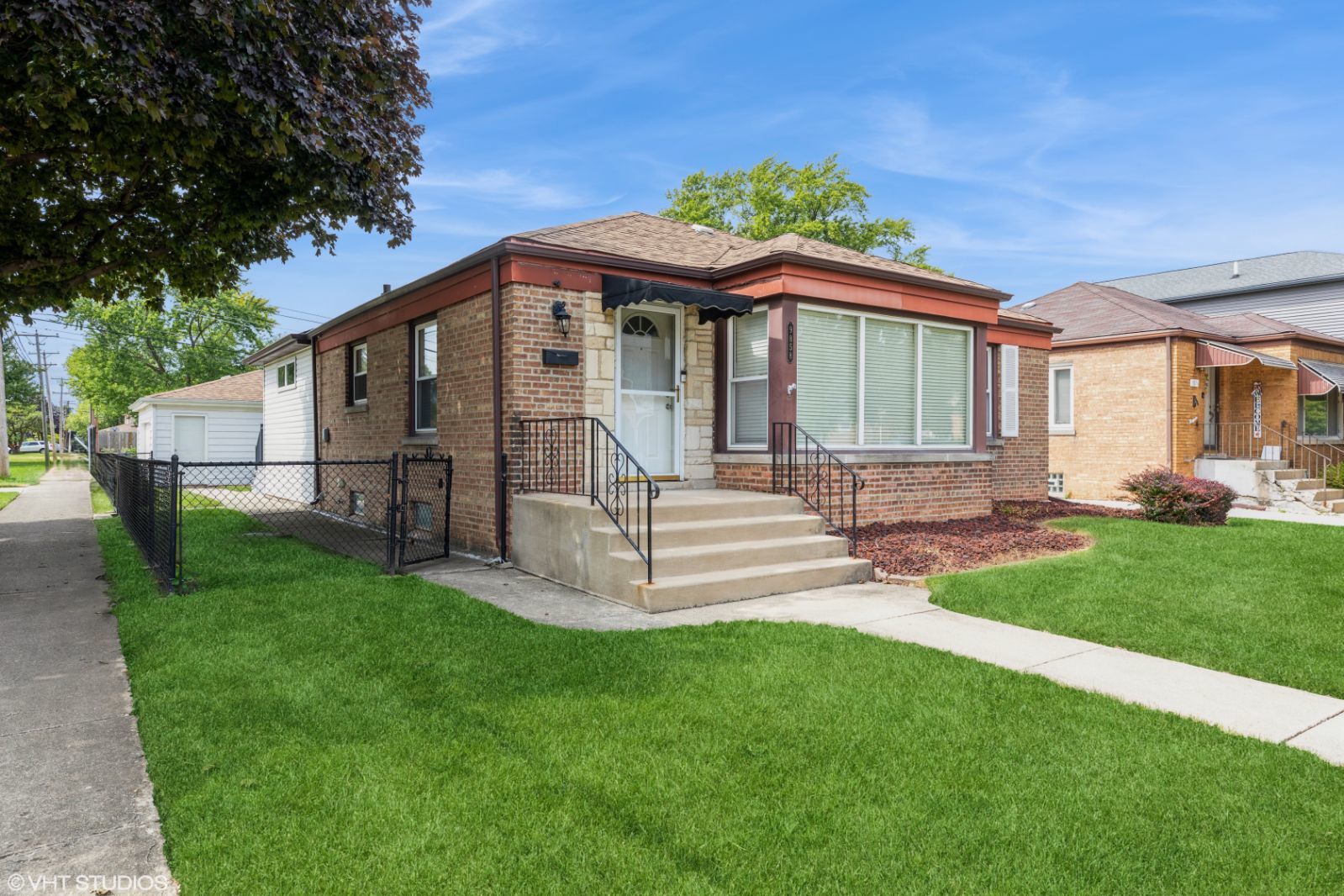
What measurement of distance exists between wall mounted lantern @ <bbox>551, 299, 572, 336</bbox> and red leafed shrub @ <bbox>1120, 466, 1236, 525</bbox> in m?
8.76

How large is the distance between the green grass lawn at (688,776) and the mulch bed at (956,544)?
304cm

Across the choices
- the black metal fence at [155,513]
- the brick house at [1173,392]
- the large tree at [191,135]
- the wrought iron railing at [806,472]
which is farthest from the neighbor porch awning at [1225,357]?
the black metal fence at [155,513]

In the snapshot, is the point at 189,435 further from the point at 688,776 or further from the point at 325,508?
the point at 688,776

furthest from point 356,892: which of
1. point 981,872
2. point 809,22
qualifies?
point 809,22

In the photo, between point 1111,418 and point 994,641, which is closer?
point 994,641

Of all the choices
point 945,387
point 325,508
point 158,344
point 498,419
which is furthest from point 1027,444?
point 158,344

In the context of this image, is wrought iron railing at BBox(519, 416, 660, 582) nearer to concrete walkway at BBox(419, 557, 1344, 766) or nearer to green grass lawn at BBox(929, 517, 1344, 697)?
concrete walkway at BBox(419, 557, 1344, 766)

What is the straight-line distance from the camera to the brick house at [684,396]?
7379 mm

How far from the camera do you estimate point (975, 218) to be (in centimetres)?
2208

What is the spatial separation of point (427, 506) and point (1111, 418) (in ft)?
46.1

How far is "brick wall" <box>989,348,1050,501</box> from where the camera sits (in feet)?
45.1

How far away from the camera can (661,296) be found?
26.3 feet

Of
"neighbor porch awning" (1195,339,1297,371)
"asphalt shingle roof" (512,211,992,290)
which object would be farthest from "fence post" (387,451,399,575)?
"neighbor porch awning" (1195,339,1297,371)

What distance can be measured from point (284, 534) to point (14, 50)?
256 inches
